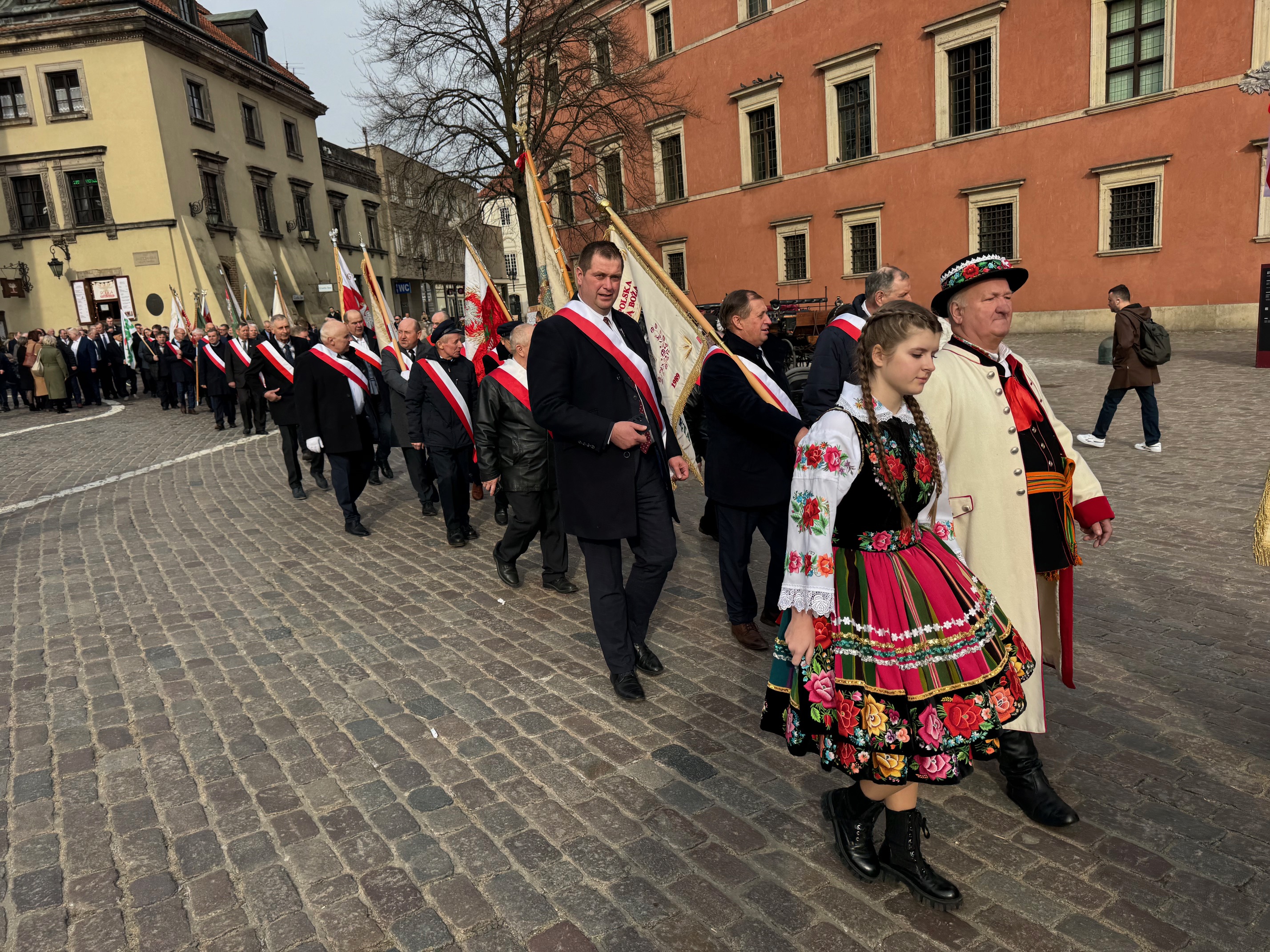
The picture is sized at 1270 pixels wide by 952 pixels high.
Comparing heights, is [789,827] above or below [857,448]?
below

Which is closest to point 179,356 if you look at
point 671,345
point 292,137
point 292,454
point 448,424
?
point 292,454

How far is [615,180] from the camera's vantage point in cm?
3603

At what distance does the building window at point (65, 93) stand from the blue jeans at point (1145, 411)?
34645 mm

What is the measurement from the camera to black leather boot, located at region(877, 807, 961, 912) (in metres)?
2.57

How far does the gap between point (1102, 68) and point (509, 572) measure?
76.3 ft

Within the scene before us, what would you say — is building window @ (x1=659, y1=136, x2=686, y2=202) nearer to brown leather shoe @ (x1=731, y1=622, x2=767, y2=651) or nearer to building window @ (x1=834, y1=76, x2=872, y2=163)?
building window @ (x1=834, y1=76, x2=872, y2=163)

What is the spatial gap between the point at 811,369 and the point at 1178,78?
21.9 metres

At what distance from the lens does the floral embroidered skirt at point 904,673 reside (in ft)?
7.75

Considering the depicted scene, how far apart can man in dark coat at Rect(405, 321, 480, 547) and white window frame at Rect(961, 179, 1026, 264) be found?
66.5 feet

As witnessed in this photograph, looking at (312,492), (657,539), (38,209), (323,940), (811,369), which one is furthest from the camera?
(38,209)

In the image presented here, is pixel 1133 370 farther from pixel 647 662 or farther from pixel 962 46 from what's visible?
pixel 962 46

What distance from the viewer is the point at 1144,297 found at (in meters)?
22.1

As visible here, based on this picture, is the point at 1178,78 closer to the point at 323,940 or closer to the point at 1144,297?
the point at 1144,297

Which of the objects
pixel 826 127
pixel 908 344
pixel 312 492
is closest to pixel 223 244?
pixel 826 127
